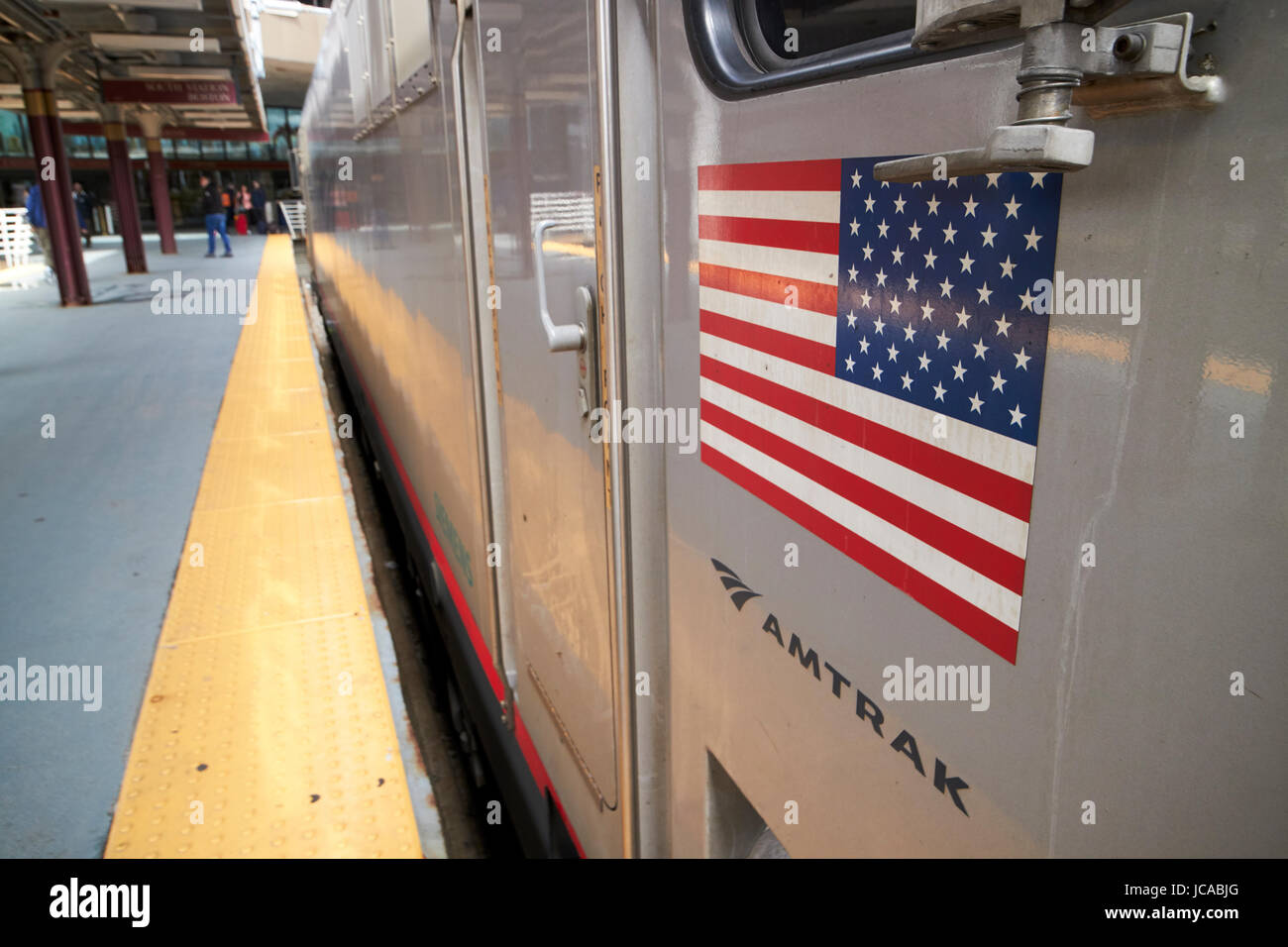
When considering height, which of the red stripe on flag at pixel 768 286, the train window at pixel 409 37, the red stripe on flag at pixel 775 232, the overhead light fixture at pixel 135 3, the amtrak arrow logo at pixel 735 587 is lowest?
the amtrak arrow logo at pixel 735 587

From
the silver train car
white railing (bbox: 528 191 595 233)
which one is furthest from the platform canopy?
the silver train car

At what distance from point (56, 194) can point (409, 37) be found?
1181cm

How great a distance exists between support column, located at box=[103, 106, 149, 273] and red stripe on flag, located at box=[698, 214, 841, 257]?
18.0 m

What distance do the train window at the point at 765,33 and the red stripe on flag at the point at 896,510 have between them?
0.42 metres

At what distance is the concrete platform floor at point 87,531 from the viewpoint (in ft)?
8.08

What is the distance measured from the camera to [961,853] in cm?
89

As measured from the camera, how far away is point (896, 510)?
3.04 ft

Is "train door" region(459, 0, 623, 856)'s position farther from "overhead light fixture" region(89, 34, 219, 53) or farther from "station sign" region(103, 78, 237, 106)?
"station sign" region(103, 78, 237, 106)

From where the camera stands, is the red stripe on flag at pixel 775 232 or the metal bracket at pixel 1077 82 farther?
the red stripe on flag at pixel 775 232

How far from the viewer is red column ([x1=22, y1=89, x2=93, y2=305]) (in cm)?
1179

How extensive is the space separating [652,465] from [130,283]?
16620mm

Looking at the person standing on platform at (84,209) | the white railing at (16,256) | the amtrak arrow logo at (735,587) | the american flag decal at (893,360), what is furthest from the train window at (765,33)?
the person standing on platform at (84,209)

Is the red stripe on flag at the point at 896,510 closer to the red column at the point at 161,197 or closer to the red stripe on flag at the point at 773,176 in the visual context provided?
the red stripe on flag at the point at 773,176
